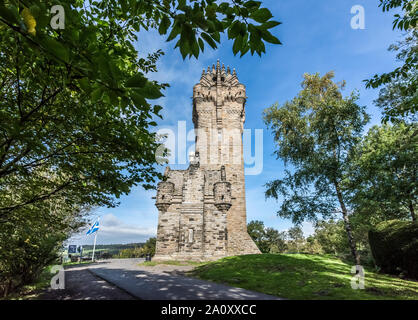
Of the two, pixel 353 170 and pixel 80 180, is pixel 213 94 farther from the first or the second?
pixel 80 180

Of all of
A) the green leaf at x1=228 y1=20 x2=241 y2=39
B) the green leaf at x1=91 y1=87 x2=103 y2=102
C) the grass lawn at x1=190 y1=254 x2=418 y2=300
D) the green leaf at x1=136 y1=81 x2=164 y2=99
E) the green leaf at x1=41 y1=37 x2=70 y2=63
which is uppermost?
the green leaf at x1=228 y1=20 x2=241 y2=39

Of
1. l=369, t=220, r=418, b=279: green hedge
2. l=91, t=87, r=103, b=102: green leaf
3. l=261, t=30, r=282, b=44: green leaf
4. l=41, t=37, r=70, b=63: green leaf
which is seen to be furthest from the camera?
l=369, t=220, r=418, b=279: green hedge

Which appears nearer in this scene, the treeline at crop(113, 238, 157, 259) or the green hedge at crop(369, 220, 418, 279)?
the green hedge at crop(369, 220, 418, 279)

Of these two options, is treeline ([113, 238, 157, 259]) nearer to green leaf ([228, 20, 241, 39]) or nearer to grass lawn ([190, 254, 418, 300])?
grass lawn ([190, 254, 418, 300])

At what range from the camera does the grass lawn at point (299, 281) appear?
6.48 metres

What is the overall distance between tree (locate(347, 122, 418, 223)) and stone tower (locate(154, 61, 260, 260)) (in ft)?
34.4

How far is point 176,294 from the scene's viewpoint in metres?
6.61

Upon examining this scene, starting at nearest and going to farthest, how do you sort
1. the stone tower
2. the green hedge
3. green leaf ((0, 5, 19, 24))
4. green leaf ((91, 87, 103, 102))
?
green leaf ((0, 5, 19, 24)), green leaf ((91, 87, 103, 102)), the green hedge, the stone tower

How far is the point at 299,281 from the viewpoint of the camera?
7.97 m

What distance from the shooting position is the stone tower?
18.2 metres

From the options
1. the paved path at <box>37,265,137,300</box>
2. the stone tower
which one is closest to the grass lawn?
the paved path at <box>37,265,137,300</box>

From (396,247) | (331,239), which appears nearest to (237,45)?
(396,247)

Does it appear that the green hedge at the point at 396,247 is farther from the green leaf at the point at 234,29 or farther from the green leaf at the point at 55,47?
the green leaf at the point at 55,47

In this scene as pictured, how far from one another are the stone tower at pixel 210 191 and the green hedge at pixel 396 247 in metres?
10.3
